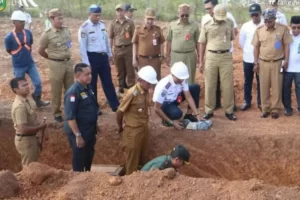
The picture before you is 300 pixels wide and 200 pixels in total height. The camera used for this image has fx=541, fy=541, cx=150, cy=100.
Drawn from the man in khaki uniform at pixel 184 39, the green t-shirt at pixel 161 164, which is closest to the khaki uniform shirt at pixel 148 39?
the man in khaki uniform at pixel 184 39

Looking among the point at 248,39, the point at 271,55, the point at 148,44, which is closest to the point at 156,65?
the point at 148,44

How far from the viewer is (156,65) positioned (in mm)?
10195

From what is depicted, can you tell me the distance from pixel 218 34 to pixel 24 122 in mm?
3663

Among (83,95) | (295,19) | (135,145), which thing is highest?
(295,19)

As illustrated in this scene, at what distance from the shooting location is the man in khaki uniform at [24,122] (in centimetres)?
736

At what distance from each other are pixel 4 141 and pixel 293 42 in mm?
5380

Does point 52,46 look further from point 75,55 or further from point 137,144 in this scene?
point 75,55

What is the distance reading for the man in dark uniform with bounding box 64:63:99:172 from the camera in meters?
7.32

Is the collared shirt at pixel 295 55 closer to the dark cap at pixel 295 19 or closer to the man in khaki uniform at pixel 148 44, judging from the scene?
the dark cap at pixel 295 19

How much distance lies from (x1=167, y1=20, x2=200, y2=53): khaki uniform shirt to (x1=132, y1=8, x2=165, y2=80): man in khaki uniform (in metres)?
0.27

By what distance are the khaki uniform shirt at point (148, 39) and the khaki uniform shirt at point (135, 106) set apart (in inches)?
91.6

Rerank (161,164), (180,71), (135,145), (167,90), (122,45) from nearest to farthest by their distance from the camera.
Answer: (161,164) → (135,145) → (180,71) → (167,90) → (122,45)

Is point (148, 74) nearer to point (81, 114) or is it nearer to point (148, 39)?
point (81, 114)

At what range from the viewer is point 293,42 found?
9.21 metres
